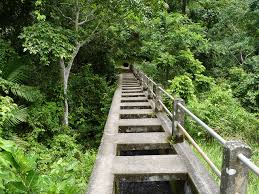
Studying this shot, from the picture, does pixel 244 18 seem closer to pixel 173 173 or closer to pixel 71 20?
pixel 71 20

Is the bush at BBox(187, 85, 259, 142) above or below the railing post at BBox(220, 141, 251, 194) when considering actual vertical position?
below

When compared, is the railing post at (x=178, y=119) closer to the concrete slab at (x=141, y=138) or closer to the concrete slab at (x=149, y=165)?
the concrete slab at (x=141, y=138)

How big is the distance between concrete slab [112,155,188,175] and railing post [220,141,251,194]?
5.18 ft

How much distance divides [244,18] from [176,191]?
1364 cm

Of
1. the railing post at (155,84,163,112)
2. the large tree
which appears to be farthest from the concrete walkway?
the large tree

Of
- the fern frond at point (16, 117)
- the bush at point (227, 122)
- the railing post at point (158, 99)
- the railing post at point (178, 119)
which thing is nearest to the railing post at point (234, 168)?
the railing post at point (178, 119)

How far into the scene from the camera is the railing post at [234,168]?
2.98m

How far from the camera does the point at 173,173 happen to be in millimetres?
4633

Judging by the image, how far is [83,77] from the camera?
1498 centimetres

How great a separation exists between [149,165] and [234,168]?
2051mm

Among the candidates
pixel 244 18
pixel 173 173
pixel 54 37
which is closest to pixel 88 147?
pixel 54 37

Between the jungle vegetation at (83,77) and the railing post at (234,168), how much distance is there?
1509 millimetres

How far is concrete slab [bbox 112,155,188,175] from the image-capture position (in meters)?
4.67

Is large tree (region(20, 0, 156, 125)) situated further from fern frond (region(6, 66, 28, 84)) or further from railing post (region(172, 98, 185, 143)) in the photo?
railing post (region(172, 98, 185, 143))
